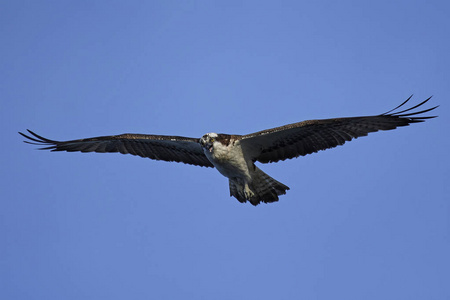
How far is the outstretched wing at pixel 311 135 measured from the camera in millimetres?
13195

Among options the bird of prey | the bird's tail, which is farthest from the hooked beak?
the bird's tail

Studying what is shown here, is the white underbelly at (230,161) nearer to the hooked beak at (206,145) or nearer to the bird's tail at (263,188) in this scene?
the hooked beak at (206,145)

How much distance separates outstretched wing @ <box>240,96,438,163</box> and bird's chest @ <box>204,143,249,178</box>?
0.92 ft

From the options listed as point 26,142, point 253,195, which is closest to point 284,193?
point 253,195

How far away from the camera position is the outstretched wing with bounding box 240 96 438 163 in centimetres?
1320

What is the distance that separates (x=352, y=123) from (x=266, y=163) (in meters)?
2.24

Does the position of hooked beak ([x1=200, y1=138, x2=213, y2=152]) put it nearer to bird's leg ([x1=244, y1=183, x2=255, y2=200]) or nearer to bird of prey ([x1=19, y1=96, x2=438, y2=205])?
bird of prey ([x1=19, y1=96, x2=438, y2=205])

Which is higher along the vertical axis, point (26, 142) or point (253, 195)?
point (26, 142)

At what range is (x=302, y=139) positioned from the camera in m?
14.1

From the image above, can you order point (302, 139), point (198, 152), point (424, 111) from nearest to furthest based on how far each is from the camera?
1. point (424, 111)
2. point (302, 139)
3. point (198, 152)

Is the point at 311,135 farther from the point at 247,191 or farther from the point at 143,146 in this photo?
the point at 143,146

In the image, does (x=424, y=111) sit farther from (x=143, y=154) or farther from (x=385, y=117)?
(x=143, y=154)

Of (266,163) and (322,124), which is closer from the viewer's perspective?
(322,124)

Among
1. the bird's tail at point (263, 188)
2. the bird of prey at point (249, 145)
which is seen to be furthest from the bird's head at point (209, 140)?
the bird's tail at point (263, 188)
